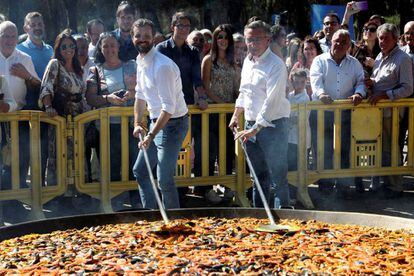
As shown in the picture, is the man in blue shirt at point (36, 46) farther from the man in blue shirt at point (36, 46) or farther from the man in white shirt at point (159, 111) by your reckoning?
the man in white shirt at point (159, 111)

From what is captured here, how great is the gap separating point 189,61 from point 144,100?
6.30ft

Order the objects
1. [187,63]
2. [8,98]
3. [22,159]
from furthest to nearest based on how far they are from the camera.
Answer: [187,63] → [22,159] → [8,98]

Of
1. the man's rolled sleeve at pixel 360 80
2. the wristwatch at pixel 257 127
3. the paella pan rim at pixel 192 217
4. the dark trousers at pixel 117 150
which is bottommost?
the paella pan rim at pixel 192 217

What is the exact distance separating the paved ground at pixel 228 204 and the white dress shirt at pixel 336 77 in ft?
4.16

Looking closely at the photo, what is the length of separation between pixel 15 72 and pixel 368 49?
5161 millimetres

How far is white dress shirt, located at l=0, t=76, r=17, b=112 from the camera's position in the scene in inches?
324

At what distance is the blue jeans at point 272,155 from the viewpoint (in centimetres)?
725

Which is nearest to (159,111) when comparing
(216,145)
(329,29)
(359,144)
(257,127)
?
(257,127)

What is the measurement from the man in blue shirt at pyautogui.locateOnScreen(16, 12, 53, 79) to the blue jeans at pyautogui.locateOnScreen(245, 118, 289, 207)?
326cm

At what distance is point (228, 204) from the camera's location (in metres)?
9.38

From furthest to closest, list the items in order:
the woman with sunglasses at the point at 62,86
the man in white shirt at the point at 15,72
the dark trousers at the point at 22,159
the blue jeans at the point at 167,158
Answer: the woman with sunglasses at the point at 62,86
the man in white shirt at the point at 15,72
the dark trousers at the point at 22,159
the blue jeans at the point at 167,158

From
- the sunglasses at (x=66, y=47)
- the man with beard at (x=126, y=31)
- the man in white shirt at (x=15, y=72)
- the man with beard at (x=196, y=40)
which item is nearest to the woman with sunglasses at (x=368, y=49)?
the man with beard at (x=196, y=40)

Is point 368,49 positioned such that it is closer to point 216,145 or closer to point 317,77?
point 317,77

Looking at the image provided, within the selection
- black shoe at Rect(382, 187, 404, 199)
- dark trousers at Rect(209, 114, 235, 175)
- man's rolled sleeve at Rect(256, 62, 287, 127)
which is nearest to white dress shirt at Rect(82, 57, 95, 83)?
dark trousers at Rect(209, 114, 235, 175)
